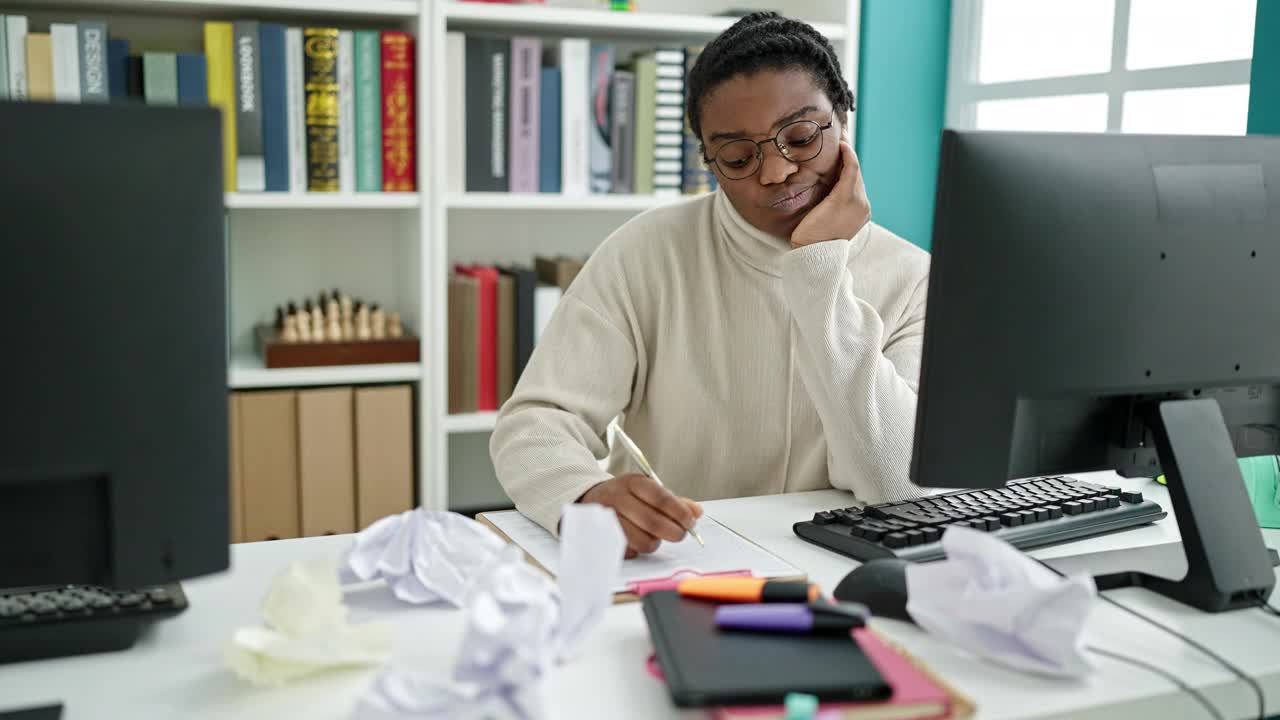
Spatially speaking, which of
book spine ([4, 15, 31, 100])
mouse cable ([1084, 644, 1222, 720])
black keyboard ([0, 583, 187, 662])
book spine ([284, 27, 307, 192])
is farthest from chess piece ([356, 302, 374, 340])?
mouse cable ([1084, 644, 1222, 720])

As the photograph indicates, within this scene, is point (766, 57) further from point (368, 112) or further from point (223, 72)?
point (223, 72)

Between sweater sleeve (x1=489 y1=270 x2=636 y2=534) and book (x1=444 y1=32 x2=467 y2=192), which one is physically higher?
book (x1=444 y1=32 x2=467 y2=192)

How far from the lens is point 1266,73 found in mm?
1610

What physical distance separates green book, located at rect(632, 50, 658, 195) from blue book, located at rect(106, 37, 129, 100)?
961 millimetres

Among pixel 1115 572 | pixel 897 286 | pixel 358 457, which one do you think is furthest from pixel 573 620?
pixel 358 457

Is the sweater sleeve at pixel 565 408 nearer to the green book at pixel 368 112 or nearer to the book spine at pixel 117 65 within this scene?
the green book at pixel 368 112

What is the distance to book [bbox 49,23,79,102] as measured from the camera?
80.4 inches

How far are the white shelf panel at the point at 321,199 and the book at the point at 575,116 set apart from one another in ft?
1.04

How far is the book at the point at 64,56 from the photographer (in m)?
2.04

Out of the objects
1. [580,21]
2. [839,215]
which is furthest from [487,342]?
[839,215]

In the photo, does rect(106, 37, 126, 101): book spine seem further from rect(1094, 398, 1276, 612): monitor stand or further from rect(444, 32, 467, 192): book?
rect(1094, 398, 1276, 612): monitor stand

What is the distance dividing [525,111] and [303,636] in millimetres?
1627

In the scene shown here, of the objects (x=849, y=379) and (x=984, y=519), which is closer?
(x=984, y=519)

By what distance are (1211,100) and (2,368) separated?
6.20 feet
